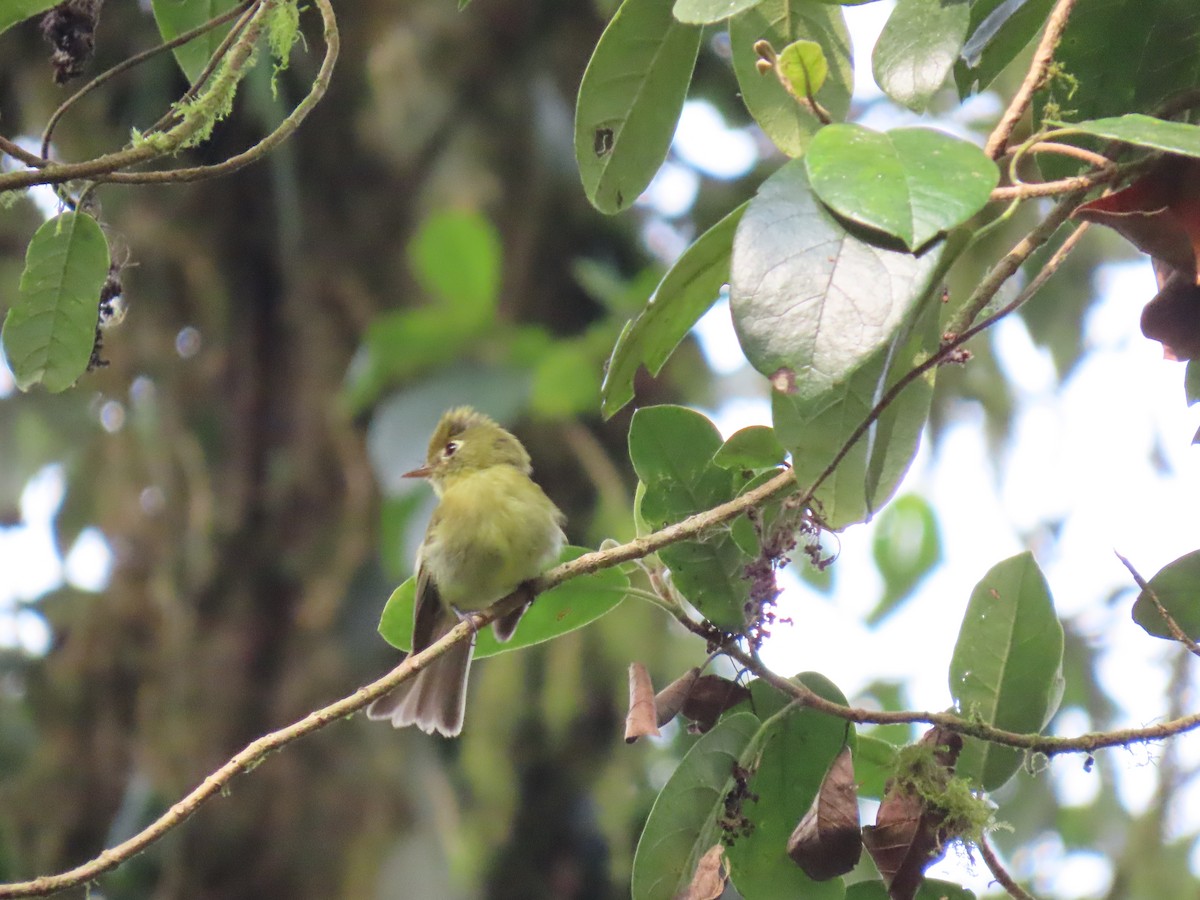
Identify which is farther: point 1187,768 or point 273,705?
point 273,705

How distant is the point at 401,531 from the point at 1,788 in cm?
240

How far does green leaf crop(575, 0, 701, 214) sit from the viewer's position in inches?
73.3

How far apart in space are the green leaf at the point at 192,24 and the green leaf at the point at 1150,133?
1.28 meters

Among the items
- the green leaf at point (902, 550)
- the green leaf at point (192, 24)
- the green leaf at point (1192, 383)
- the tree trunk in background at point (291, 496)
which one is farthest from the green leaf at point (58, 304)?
the green leaf at point (902, 550)

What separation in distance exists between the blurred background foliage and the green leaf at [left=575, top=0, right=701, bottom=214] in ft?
10.1

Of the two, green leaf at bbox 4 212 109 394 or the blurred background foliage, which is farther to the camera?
the blurred background foliage

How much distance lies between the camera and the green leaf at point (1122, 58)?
1706 millimetres

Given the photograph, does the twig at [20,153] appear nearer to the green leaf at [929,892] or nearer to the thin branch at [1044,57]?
the thin branch at [1044,57]

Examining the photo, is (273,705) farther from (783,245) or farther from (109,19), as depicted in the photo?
(783,245)

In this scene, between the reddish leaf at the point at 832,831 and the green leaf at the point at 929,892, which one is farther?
the green leaf at the point at 929,892

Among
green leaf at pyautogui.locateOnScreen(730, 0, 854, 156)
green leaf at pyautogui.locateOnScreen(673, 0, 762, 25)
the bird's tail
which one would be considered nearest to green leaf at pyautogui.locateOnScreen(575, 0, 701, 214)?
green leaf at pyautogui.locateOnScreen(730, 0, 854, 156)

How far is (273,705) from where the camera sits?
20.3 ft

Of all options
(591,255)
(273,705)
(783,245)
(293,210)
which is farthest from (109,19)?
(783,245)

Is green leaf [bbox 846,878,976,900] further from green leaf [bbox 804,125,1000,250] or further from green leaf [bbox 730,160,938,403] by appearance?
green leaf [bbox 804,125,1000,250]
